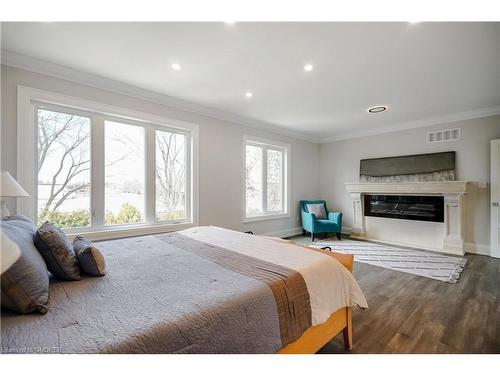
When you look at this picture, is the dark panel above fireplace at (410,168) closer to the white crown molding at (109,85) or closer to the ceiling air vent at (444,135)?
the ceiling air vent at (444,135)

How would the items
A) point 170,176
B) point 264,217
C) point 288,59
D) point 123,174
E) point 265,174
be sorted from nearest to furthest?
point 288,59, point 123,174, point 170,176, point 264,217, point 265,174

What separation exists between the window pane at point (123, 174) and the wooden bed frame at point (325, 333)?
9.32 ft

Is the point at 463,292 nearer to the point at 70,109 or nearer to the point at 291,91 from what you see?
the point at 291,91

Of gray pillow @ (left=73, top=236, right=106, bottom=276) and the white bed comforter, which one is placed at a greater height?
gray pillow @ (left=73, top=236, right=106, bottom=276)

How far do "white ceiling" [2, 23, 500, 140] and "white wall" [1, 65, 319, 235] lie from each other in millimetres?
274

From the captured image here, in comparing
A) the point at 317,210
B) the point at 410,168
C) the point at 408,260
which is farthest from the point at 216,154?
Result: the point at 410,168

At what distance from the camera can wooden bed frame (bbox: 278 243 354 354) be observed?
1306mm

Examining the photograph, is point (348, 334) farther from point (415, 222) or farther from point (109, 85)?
point (415, 222)

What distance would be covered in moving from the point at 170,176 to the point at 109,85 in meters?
1.46

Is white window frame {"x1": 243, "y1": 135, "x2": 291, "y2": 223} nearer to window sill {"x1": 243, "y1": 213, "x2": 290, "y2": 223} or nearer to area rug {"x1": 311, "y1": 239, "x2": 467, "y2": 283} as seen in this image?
window sill {"x1": 243, "y1": 213, "x2": 290, "y2": 223}

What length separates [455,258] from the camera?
382 centimetres

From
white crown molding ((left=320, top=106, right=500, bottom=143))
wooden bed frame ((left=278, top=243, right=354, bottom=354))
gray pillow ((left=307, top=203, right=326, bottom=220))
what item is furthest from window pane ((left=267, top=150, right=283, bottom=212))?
wooden bed frame ((left=278, top=243, right=354, bottom=354))

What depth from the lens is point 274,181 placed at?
5.45 m

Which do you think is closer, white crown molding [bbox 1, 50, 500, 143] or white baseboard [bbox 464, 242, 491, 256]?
white crown molding [bbox 1, 50, 500, 143]
